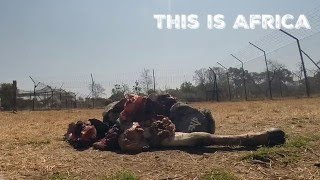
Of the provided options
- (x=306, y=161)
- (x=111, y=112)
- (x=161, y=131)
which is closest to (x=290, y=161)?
(x=306, y=161)

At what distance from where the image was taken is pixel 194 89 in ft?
141

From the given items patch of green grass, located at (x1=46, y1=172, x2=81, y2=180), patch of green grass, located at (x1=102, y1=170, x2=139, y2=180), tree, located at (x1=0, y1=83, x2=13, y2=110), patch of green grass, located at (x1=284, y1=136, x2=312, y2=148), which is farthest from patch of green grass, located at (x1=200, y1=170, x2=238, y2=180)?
tree, located at (x1=0, y1=83, x2=13, y2=110)

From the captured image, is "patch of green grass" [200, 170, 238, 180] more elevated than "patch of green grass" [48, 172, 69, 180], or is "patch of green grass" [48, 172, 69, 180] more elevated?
"patch of green grass" [200, 170, 238, 180]

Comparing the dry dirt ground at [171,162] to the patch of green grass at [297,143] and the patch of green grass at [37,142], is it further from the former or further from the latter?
the patch of green grass at [37,142]

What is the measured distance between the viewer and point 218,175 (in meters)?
4.35

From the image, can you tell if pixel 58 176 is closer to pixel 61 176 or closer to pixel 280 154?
pixel 61 176

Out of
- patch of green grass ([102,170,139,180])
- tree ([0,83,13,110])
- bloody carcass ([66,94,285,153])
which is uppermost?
tree ([0,83,13,110])

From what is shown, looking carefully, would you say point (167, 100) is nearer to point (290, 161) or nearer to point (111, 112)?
point (111, 112)

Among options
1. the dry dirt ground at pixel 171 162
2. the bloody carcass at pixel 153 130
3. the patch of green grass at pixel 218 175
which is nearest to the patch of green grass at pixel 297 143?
the dry dirt ground at pixel 171 162

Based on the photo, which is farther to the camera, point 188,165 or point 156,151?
point 156,151

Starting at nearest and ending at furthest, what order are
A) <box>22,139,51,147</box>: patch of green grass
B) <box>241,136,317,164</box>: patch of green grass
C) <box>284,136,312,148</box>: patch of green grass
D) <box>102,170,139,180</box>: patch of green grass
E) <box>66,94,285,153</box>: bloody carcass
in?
<box>102,170,139,180</box>: patch of green grass → <box>241,136,317,164</box>: patch of green grass → <box>284,136,312,148</box>: patch of green grass → <box>66,94,285,153</box>: bloody carcass → <box>22,139,51,147</box>: patch of green grass

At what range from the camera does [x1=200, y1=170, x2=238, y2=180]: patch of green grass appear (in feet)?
14.0

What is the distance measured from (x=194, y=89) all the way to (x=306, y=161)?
37.9 meters

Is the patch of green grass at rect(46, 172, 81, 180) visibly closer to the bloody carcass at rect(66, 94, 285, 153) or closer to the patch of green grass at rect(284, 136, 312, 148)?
the bloody carcass at rect(66, 94, 285, 153)
